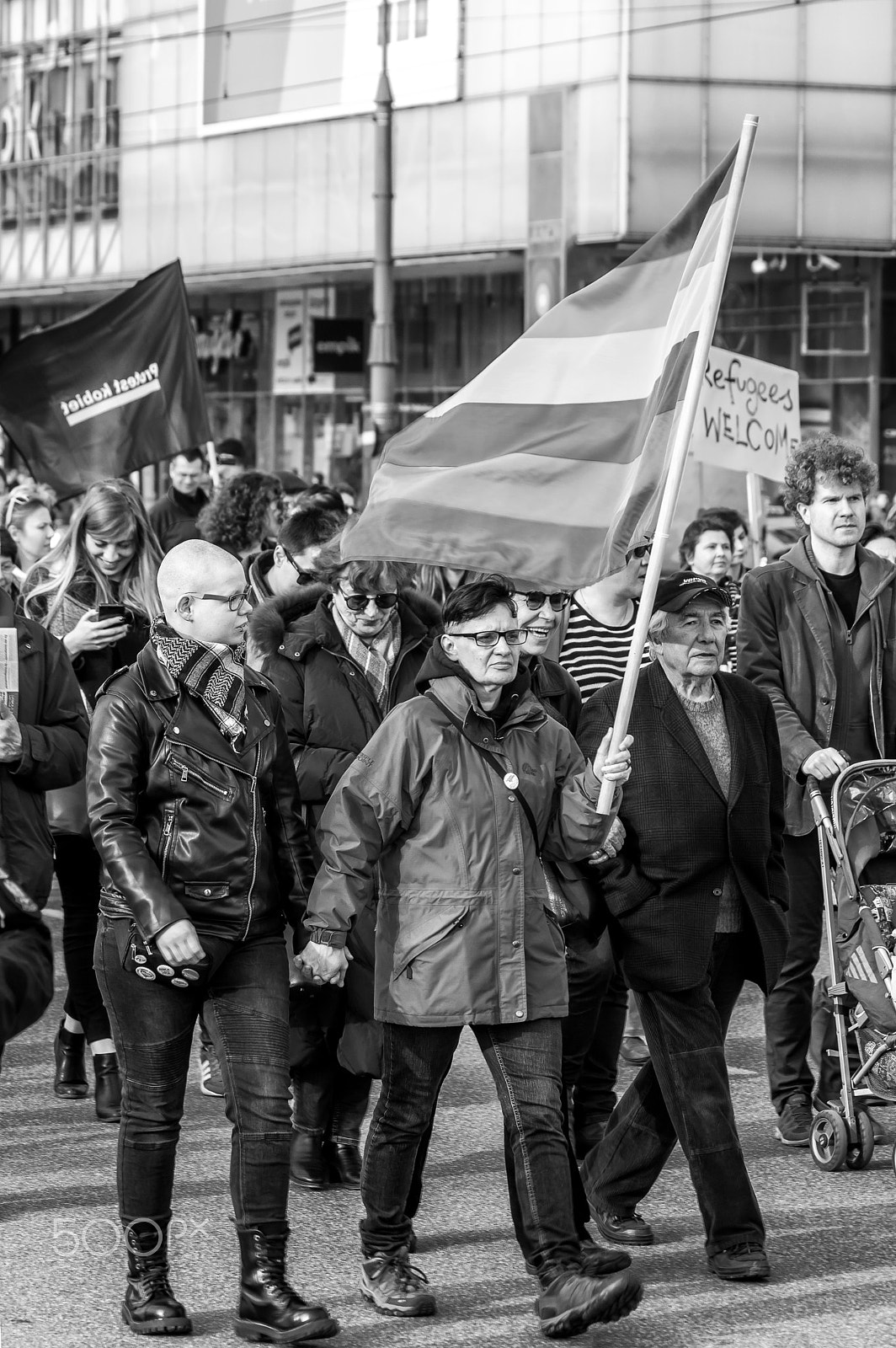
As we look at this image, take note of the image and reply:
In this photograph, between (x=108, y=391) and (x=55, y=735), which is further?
(x=108, y=391)

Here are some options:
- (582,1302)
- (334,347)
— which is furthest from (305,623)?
(334,347)

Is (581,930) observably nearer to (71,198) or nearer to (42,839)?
(42,839)

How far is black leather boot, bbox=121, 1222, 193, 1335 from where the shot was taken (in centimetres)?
479

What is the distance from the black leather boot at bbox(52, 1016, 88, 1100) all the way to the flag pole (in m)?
2.88

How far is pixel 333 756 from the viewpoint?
6188 mm

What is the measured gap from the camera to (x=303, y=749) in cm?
625

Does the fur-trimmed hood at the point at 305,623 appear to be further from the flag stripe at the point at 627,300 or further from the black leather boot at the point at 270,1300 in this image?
the black leather boot at the point at 270,1300

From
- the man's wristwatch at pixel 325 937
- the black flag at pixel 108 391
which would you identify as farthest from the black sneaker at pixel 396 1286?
the black flag at pixel 108 391

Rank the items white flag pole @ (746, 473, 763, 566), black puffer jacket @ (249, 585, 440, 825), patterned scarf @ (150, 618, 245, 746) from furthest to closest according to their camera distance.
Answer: white flag pole @ (746, 473, 763, 566), black puffer jacket @ (249, 585, 440, 825), patterned scarf @ (150, 618, 245, 746)

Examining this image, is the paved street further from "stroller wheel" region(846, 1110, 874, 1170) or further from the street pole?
the street pole

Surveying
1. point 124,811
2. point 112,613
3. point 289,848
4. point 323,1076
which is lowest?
point 323,1076

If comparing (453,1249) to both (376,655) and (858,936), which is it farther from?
(376,655)

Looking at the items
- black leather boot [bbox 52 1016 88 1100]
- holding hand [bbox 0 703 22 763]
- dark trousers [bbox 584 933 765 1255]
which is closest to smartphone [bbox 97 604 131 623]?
black leather boot [bbox 52 1016 88 1100]

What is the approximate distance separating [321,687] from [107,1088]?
1599 mm
